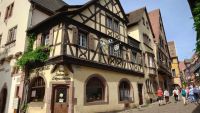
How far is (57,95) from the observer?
12141 mm

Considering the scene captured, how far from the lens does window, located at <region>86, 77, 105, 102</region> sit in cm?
1367

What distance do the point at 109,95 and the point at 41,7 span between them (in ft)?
31.3

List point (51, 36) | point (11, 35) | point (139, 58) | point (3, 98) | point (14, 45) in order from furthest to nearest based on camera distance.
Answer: point (139, 58) < point (11, 35) < point (3, 98) < point (14, 45) < point (51, 36)

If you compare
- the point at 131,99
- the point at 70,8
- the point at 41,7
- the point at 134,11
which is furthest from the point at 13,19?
the point at 134,11

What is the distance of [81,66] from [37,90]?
388cm

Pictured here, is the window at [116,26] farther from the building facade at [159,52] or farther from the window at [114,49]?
the building facade at [159,52]

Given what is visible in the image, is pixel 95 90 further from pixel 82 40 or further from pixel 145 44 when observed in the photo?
pixel 145 44

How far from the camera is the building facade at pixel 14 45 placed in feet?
48.2

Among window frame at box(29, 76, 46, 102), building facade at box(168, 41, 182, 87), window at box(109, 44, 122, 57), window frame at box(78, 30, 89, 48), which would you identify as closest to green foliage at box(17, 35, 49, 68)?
window frame at box(29, 76, 46, 102)

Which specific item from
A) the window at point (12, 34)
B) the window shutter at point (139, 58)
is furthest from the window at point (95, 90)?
the window at point (12, 34)

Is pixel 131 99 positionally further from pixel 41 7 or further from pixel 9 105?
pixel 41 7

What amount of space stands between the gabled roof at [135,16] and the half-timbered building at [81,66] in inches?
209

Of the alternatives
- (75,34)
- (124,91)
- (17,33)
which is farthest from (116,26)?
(17,33)

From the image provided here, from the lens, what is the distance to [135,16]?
24609 mm
